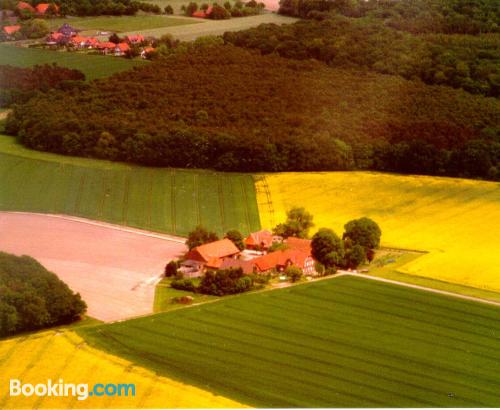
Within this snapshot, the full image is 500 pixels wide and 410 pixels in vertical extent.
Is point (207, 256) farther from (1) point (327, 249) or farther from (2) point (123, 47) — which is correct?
(2) point (123, 47)

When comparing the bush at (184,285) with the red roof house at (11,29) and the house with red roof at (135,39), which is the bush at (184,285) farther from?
the red roof house at (11,29)

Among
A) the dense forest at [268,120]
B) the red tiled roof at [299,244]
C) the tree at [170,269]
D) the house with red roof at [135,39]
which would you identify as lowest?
the tree at [170,269]

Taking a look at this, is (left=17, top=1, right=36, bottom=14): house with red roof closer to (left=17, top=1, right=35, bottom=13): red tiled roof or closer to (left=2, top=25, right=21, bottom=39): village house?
(left=17, top=1, right=35, bottom=13): red tiled roof

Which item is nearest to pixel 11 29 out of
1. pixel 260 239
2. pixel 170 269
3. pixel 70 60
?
pixel 70 60

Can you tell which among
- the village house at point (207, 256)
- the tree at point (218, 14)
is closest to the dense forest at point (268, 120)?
the village house at point (207, 256)

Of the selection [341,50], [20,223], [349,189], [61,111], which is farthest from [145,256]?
[341,50]

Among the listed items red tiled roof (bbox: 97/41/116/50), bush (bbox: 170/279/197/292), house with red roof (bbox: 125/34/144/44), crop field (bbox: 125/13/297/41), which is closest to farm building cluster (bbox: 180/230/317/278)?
bush (bbox: 170/279/197/292)

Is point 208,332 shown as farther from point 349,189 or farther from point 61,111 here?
point 61,111
